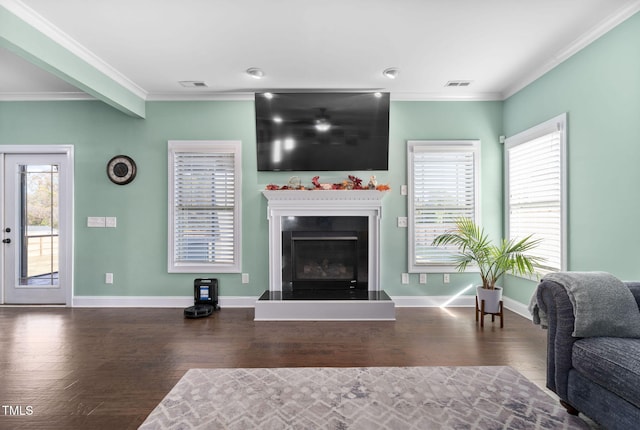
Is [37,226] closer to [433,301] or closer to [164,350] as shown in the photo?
[164,350]

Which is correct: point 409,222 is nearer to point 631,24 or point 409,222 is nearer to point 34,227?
point 631,24

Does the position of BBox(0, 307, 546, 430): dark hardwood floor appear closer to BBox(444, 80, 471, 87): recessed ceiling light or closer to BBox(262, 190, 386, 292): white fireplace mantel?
BBox(262, 190, 386, 292): white fireplace mantel

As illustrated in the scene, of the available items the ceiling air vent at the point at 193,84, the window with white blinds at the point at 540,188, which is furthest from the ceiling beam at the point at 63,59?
the window with white blinds at the point at 540,188

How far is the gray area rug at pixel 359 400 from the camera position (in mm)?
1835

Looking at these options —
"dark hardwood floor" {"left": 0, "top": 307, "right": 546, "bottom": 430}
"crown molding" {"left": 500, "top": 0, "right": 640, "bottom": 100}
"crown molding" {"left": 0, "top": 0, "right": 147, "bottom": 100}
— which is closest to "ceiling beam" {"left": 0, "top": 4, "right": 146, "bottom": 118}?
"crown molding" {"left": 0, "top": 0, "right": 147, "bottom": 100}

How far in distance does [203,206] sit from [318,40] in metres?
2.47

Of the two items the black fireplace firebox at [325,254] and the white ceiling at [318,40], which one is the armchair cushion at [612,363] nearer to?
the white ceiling at [318,40]

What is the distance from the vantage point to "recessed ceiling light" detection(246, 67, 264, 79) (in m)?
3.51

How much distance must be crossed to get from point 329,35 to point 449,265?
306 centimetres

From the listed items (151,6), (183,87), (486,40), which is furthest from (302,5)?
(183,87)

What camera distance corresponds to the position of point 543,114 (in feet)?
11.5

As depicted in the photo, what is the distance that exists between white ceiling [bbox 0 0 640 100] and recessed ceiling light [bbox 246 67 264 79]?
0.31ft

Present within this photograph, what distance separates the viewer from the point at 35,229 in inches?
169
